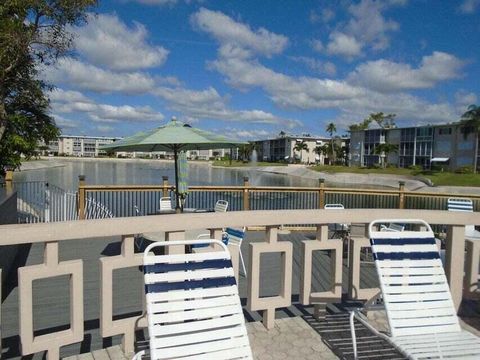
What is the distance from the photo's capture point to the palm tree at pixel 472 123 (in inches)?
2109

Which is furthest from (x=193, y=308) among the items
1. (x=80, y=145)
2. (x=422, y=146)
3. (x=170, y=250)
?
(x=80, y=145)

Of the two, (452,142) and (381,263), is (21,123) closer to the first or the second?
(381,263)

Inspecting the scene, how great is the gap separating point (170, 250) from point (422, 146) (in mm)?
70374

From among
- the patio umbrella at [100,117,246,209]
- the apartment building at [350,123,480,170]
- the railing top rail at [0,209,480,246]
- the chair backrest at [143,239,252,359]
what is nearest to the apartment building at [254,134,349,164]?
the apartment building at [350,123,480,170]

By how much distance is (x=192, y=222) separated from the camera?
9.46 ft

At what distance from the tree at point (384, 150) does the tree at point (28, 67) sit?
63.8 metres

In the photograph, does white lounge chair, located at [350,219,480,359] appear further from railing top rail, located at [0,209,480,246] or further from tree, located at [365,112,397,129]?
tree, located at [365,112,397,129]

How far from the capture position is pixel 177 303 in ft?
7.63

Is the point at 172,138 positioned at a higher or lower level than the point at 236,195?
higher

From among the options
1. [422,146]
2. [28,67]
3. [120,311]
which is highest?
[28,67]

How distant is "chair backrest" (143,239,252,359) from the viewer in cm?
223

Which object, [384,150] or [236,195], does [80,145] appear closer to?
[384,150]

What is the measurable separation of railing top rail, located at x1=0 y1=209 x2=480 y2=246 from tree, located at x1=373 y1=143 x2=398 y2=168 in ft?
227

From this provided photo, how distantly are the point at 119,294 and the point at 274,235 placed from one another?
2.44 m
